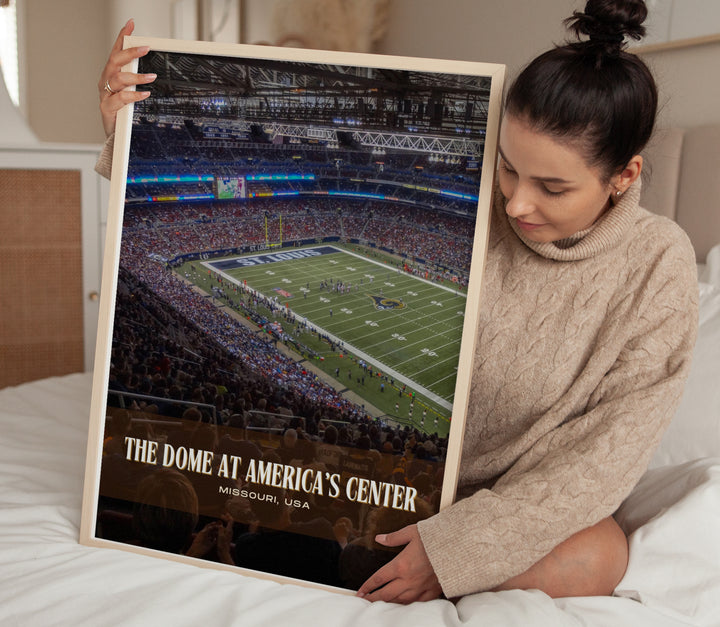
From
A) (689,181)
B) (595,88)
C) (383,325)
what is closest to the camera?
(595,88)

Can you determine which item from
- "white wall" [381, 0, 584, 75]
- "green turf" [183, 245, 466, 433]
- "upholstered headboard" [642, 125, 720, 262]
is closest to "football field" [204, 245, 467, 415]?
"green turf" [183, 245, 466, 433]

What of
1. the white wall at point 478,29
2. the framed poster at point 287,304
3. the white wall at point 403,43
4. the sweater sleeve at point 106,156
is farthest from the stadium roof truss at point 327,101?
the white wall at point 478,29

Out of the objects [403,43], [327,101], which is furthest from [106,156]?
[403,43]

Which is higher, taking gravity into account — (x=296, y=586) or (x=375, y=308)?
(x=375, y=308)

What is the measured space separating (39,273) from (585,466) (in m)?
2.15

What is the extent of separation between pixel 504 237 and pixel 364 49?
65.3 inches

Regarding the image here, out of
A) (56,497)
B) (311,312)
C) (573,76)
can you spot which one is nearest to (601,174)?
(573,76)

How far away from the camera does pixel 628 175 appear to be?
93cm

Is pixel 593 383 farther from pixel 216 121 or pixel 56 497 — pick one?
pixel 56 497

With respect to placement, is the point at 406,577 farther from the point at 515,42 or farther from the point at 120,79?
the point at 515,42

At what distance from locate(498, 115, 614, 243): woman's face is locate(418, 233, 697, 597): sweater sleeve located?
0.51ft

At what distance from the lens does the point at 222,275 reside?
99cm

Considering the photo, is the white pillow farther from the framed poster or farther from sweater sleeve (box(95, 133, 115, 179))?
sweater sleeve (box(95, 133, 115, 179))

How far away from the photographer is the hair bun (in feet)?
2.77
